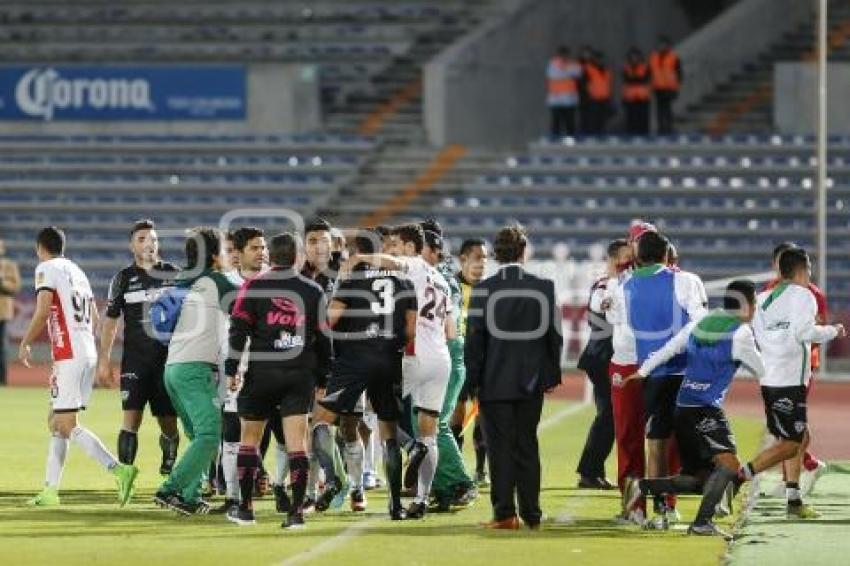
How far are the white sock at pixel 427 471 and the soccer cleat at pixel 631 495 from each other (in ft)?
4.10

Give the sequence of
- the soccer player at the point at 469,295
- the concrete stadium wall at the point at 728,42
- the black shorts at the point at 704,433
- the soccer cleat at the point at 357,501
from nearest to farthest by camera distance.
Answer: the black shorts at the point at 704,433 < the soccer cleat at the point at 357,501 < the soccer player at the point at 469,295 < the concrete stadium wall at the point at 728,42

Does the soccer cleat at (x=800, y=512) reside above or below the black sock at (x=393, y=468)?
below

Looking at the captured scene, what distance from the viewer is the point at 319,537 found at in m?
13.9

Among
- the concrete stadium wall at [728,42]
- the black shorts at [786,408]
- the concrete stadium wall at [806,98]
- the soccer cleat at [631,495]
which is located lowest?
the soccer cleat at [631,495]

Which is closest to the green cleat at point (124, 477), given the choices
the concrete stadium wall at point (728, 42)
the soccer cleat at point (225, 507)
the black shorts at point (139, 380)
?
the soccer cleat at point (225, 507)

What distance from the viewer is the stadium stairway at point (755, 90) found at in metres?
38.5

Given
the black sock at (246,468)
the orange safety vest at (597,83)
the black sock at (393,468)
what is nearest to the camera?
the black sock at (246,468)

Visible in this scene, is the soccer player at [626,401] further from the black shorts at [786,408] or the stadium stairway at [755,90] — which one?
the stadium stairway at [755,90]

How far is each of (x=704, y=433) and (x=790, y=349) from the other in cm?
140

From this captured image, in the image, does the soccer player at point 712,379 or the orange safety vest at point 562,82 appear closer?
the soccer player at point 712,379

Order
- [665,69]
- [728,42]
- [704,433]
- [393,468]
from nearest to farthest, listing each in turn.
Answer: [704,433] < [393,468] < [665,69] < [728,42]

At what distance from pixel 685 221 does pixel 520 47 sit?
4.97m

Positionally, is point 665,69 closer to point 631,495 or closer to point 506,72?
point 506,72

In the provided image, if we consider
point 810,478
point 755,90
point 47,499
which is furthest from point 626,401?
point 755,90
